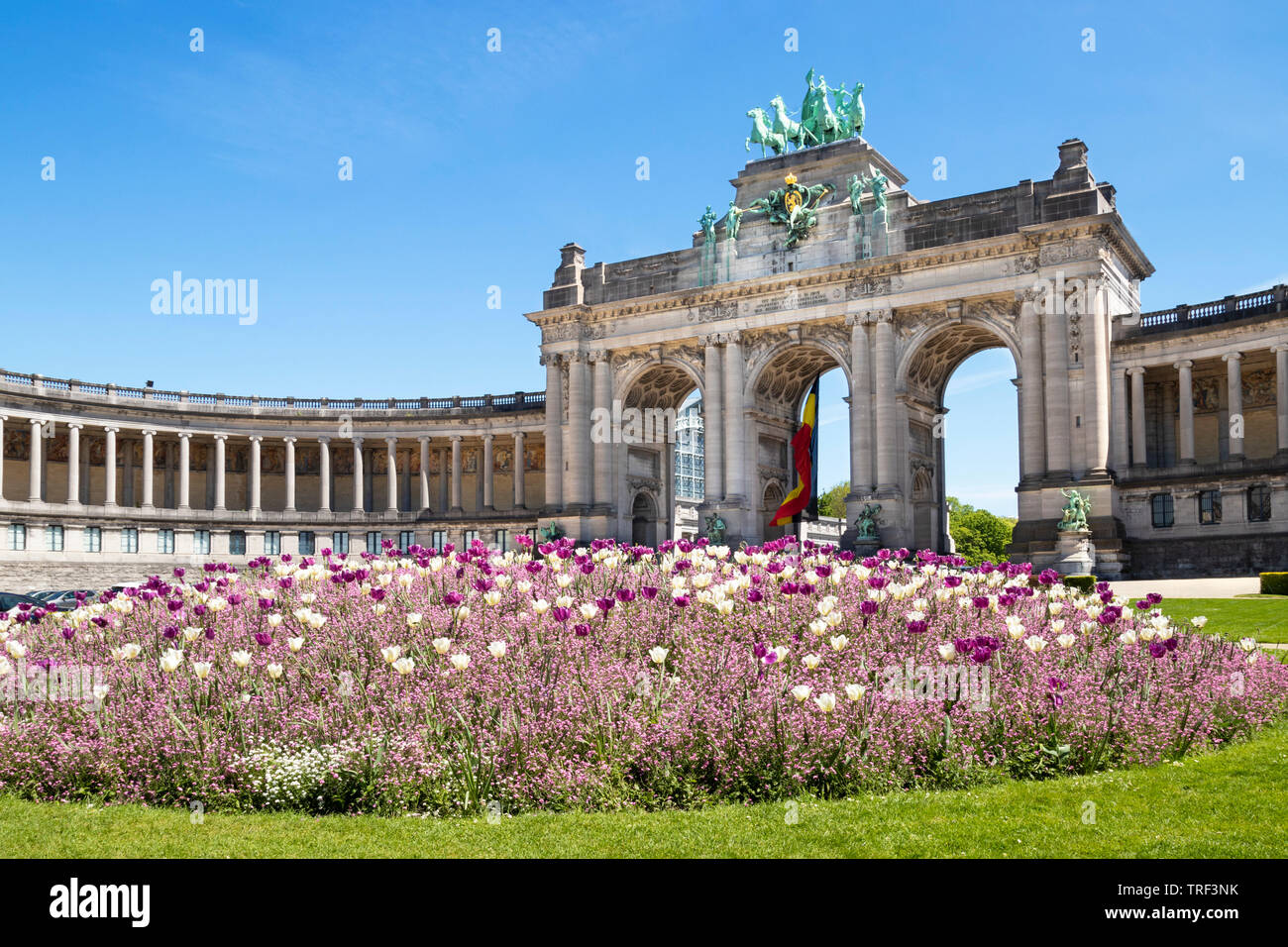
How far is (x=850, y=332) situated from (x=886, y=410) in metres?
5.90

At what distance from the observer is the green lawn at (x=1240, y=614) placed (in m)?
24.7

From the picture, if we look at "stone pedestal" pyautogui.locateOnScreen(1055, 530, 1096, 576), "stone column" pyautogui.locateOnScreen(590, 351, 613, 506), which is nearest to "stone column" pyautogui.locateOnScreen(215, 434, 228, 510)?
"stone column" pyautogui.locateOnScreen(590, 351, 613, 506)

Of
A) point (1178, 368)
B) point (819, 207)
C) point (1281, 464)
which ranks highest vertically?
point (819, 207)

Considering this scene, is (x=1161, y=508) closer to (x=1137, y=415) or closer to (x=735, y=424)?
(x=1137, y=415)

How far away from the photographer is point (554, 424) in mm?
74812

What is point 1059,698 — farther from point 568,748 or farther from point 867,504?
point 867,504

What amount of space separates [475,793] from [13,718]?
6.47 meters

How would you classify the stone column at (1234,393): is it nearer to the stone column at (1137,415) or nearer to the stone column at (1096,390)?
the stone column at (1137,415)

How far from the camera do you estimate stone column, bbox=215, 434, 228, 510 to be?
80.0 meters

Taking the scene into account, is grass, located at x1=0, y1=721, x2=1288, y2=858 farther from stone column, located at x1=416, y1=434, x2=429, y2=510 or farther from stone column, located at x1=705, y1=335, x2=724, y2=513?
stone column, located at x1=416, y1=434, x2=429, y2=510

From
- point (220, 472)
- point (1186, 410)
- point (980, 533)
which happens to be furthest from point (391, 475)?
point (980, 533)

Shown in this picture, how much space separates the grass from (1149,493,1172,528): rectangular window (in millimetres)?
50650

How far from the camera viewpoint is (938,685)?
12.9m
